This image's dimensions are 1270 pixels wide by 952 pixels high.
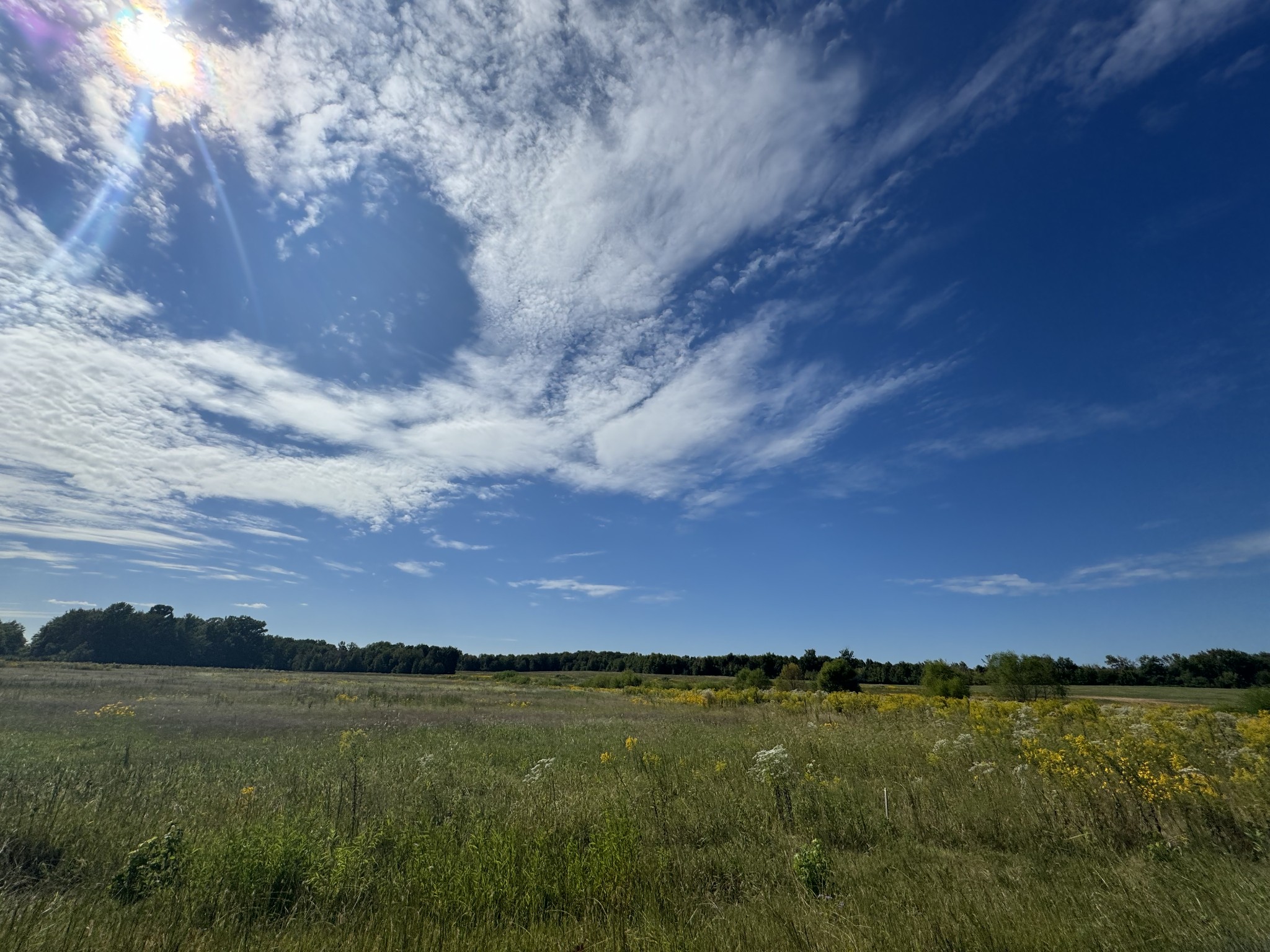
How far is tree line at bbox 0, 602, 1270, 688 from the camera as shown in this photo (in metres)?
71.1

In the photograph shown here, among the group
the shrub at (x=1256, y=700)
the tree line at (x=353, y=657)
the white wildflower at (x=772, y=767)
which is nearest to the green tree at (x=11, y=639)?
the tree line at (x=353, y=657)

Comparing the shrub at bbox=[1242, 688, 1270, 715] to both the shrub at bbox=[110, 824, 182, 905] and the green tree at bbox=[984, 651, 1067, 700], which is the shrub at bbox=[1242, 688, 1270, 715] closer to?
the green tree at bbox=[984, 651, 1067, 700]

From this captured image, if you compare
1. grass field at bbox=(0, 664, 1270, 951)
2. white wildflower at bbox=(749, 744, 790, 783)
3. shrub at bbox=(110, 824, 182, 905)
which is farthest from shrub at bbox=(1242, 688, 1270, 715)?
shrub at bbox=(110, 824, 182, 905)

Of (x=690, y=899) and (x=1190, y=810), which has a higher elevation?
(x=1190, y=810)

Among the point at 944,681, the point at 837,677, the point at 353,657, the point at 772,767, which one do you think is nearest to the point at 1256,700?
the point at 944,681

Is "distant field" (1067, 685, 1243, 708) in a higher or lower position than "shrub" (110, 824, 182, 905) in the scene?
higher

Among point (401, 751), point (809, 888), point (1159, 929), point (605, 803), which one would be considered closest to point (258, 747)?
point (401, 751)

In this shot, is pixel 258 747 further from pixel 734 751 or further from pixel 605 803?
pixel 734 751

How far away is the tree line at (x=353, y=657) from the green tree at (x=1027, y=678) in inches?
1039

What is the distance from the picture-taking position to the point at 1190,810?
6781 millimetres

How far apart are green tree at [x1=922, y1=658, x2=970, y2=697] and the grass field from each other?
23731mm

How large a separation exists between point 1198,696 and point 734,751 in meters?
52.8

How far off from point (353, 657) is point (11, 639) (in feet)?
178

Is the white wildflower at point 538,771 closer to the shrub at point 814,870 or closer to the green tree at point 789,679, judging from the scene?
the shrub at point 814,870
